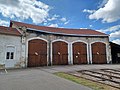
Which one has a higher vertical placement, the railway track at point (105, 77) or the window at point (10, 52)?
the window at point (10, 52)

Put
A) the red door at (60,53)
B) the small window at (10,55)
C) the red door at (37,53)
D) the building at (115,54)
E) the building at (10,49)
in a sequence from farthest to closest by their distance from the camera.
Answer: the building at (115,54) → the red door at (60,53) → the red door at (37,53) → the small window at (10,55) → the building at (10,49)

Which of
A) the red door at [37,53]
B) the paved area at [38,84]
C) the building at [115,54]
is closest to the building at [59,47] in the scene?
the red door at [37,53]

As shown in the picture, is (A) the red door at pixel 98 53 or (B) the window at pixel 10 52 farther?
(A) the red door at pixel 98 53

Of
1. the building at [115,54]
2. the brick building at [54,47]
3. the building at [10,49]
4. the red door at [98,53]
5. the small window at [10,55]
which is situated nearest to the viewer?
the building at [10,49]

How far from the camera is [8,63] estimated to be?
1452 centimetres

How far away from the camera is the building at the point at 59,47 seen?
16.3 meters

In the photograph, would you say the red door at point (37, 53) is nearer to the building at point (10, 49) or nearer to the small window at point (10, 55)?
the building at point (10, 49)

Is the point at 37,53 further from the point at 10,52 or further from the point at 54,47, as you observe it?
the point at 10,52

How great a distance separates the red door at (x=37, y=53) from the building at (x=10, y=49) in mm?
1120

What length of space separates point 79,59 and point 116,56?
6742 millimetres

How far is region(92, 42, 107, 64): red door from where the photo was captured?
20.2 m

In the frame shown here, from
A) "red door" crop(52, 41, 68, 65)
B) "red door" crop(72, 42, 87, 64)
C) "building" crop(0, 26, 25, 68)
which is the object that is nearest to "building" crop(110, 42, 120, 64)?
"red door" crop(72, 42, 87, 64)

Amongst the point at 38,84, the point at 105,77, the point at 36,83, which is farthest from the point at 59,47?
the point at 38,84

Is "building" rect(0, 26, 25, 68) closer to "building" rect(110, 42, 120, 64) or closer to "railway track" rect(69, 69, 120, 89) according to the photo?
"railway track" rect(69, 69, 120, 89)
